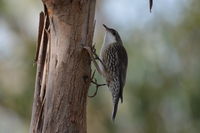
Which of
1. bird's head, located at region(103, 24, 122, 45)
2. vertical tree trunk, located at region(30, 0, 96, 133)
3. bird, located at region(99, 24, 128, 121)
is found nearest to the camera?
vertical tree trunk, located at region(30, 0, 96, 133)

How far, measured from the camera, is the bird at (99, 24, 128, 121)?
4148 mm

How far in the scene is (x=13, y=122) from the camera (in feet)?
18.3

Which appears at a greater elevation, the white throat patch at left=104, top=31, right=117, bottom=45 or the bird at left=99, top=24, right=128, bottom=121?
the white throat patch at left=104, top=31, right=117, bottom=45

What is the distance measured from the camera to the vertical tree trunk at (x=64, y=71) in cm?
326

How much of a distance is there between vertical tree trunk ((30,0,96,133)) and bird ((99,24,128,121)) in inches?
31.1

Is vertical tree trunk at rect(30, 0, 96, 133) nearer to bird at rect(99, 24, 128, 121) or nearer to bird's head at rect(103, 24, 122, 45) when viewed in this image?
bird at rect(99, 24, 128, 121)

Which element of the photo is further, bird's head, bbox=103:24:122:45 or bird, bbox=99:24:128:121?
bird's head, bbox=103:24:122:45

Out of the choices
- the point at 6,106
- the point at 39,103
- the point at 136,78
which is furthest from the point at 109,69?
the point at 6,106

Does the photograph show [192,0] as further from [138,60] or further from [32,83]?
[32,83]

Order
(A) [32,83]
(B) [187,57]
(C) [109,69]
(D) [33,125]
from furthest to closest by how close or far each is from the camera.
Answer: (A) [32,83] < (B) [187,57] < (C) [109,69] < (D) [33,125]

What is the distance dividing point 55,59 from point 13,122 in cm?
237

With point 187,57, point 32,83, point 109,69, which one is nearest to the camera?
point 109,69

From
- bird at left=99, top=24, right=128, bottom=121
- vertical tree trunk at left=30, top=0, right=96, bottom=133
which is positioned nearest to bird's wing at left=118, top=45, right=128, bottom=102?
bird at left=99, top=24, right=128, bottom=121

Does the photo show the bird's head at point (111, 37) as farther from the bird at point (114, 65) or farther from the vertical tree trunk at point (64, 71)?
the vertical tree trunk at point (64, 71)
